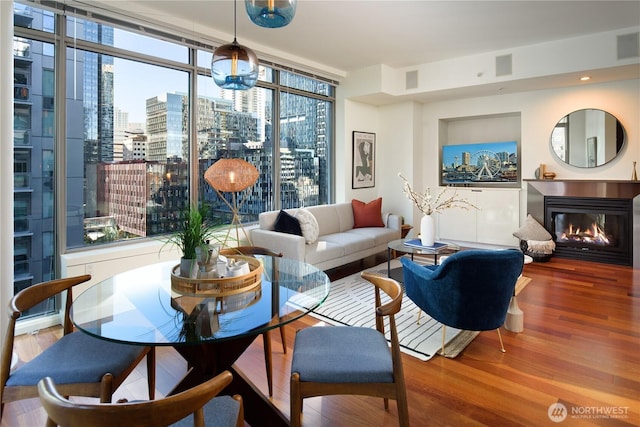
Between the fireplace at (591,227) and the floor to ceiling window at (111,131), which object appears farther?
the fireplace at (591,227)

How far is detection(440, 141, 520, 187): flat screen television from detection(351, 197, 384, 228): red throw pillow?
1.59m

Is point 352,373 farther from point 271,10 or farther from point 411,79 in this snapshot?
point 411,79

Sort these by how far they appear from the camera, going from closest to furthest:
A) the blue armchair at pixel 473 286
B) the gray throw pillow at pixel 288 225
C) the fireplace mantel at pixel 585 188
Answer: the blue armchair at pixel 473 286, the gray throw pillow at pixel 288 225, the fireplace mantel at pixel 585 188

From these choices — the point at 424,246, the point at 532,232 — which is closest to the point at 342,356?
A: the point at 424,246

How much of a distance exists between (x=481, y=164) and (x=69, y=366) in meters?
6.09

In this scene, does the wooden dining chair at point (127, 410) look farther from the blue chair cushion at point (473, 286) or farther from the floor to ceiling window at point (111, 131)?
the floor to ceiling window at point (111, 131)

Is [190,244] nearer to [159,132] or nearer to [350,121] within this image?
[159,132]

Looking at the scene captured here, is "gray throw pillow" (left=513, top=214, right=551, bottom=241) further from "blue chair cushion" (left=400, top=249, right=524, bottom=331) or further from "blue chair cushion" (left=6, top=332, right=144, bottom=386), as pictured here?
"blue chair cushion" (left=6, top=332, right=144, bottom=386)

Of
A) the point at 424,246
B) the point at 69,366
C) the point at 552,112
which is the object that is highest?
the point at 552,112

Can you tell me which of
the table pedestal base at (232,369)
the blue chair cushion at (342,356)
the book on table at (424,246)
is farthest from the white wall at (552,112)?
the table pedestal base at (232,369)

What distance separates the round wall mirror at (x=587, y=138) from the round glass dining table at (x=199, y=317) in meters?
4.83

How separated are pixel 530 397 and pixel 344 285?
2306 millimetres

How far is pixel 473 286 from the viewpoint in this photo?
245cm

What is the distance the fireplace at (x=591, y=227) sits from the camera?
5.04 metres
